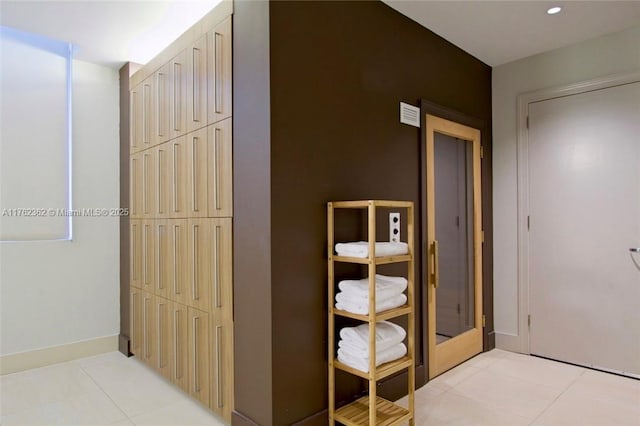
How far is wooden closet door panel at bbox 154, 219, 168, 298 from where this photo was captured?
2.94 metres

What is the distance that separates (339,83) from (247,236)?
3.62 ft

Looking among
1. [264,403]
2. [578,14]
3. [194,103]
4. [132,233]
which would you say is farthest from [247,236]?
[578,14]

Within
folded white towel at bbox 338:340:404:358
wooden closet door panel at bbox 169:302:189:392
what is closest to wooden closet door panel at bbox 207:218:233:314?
wooden closet door panel at bbox 169:302:189:392

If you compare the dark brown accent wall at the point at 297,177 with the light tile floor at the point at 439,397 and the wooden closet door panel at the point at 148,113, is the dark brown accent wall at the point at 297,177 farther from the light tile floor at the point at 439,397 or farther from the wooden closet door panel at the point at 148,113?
the wooden closet door panel at the point at 148,113

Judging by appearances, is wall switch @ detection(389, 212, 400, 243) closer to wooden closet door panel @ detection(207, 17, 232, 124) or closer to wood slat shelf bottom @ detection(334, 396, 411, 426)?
wood slat shelf bottom @ detection(334, 396, 411, 426)

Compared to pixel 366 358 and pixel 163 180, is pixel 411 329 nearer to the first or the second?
pixel 366 358

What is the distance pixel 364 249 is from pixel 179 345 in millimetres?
1651

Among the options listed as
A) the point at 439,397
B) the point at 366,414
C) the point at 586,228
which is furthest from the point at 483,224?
the point at 366,414

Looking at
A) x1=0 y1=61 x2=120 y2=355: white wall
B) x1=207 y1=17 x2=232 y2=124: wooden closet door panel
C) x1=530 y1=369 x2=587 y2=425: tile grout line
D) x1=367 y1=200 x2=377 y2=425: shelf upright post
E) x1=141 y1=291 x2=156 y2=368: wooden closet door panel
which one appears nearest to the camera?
x1=367 y1=200 x2=377 y2=425: shelf upright post

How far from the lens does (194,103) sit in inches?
102

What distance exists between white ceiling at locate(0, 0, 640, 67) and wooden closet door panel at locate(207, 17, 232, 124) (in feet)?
1.58

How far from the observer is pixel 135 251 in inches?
137

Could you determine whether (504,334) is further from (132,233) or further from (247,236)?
(132,233)

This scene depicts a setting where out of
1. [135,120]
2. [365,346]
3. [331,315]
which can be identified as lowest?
[365,346]
